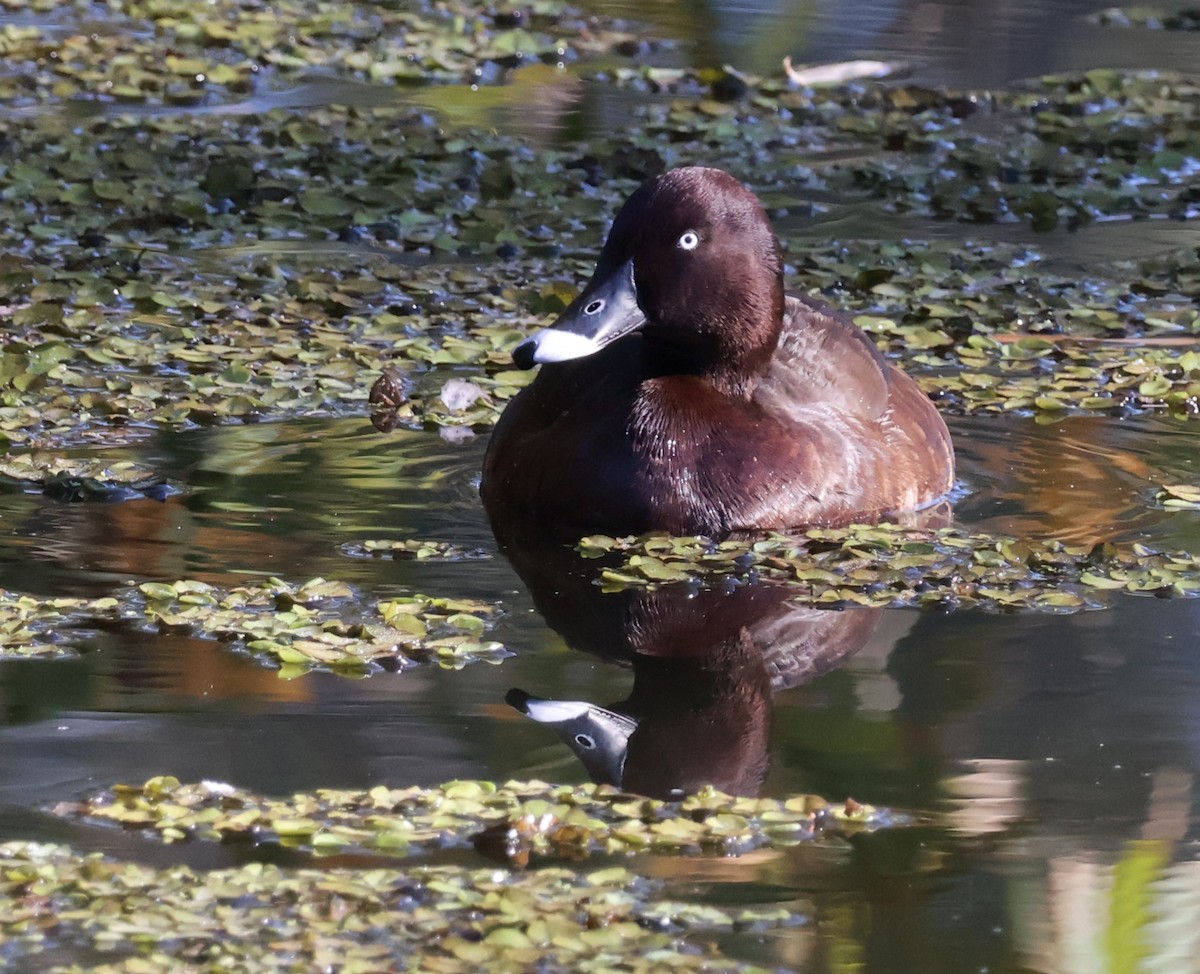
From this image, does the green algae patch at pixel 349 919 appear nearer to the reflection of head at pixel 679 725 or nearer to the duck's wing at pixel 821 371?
the reflection of head at pixel 679 725

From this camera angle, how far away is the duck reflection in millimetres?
4160

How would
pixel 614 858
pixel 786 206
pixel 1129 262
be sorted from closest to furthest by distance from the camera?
pixel 614 858, pixel 1129 262, pixel 786 206

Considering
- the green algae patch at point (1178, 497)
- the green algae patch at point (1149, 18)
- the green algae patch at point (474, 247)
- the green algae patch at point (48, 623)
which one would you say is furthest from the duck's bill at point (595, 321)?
the green algae patch at point (1149, 18)

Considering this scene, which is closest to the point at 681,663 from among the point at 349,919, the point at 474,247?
the point at 349,919

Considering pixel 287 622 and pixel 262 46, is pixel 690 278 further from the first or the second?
pixel 262 46

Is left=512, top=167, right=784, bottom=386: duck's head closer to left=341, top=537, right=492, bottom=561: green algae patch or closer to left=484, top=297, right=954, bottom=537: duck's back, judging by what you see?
left=484, top=297, right=954, bottom=537: duck's back

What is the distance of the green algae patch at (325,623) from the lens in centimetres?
464

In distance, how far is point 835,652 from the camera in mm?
4848

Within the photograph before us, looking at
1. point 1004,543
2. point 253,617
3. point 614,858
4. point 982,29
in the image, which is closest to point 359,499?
point 253,617

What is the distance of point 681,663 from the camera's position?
4.80 meters

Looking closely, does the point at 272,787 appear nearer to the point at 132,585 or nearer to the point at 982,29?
the point at 132,585

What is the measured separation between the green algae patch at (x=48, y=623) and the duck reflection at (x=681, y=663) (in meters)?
0.92

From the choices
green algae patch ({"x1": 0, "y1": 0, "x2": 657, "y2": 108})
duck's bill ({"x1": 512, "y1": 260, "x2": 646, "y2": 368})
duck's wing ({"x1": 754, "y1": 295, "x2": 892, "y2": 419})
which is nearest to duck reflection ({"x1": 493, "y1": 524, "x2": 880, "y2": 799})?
duck's bill ({"x1": 512, "y1": 260, "x2": 646, "y2": 368})

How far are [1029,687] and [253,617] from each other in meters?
1.57
